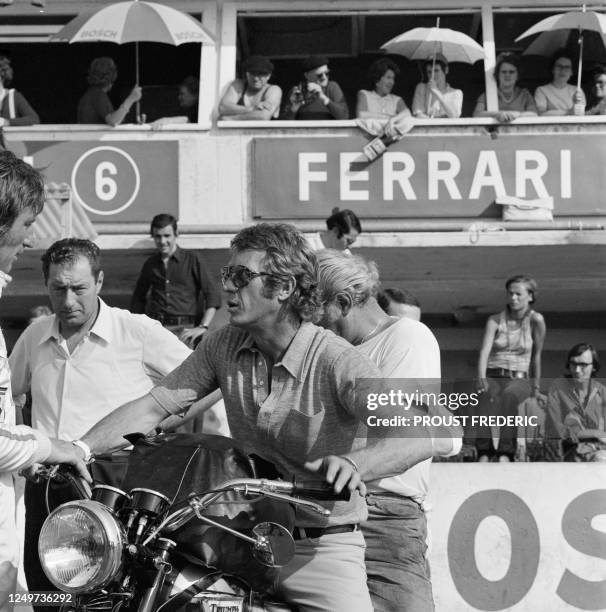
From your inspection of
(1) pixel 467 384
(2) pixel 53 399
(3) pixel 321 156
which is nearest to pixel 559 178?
(3) pixel 321 156

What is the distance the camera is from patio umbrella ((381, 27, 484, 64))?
12.3 meters

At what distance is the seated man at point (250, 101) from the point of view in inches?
502

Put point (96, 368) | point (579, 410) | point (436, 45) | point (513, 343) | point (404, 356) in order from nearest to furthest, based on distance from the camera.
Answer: point (404, 356) < point (96, 368) < point (579, 410) < point (513, 343) < point (436, 45)

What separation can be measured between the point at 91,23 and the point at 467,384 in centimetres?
477

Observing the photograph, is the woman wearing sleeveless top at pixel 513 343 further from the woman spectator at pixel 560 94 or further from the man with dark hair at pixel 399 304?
the woman spectator at pixel 560 94

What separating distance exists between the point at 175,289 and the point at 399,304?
302 cm

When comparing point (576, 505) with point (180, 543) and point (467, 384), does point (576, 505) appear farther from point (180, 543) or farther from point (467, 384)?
point (180, 543)

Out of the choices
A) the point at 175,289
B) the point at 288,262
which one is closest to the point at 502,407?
the point at 175,289

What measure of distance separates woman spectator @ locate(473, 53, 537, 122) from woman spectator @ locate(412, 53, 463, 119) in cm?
29

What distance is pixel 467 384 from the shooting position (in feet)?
33.7

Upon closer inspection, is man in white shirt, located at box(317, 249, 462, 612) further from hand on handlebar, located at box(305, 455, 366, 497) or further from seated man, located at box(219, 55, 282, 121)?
seated man, located at box(219, 55, 282, 121)

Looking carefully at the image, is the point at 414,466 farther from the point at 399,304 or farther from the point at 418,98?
the point at 418,98

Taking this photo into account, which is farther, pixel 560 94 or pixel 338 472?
pixel 560 94

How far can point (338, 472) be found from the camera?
308cm
